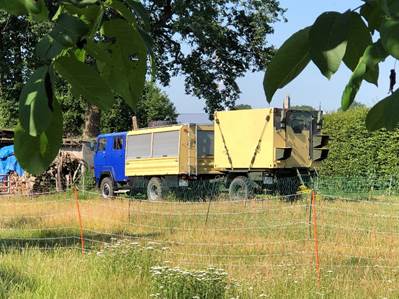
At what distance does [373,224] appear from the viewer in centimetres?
1032

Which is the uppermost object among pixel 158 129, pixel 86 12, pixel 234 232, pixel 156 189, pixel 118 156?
pixel 158 129

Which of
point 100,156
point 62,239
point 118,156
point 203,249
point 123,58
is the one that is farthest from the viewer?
point 100,156

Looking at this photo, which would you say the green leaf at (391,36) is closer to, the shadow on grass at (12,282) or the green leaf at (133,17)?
the green leaf at (133,17)

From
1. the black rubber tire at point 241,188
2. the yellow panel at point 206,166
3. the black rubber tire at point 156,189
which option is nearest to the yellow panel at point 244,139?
the black rubber tire at point 241,188

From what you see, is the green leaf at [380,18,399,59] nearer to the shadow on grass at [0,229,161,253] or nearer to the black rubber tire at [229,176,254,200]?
the shadow on grass at [0,229,161,253]

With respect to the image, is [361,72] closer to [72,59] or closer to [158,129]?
[72,59]

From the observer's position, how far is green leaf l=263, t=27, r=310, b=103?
97 centimetres

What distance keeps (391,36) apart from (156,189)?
18194mm

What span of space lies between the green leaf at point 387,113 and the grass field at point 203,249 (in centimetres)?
440

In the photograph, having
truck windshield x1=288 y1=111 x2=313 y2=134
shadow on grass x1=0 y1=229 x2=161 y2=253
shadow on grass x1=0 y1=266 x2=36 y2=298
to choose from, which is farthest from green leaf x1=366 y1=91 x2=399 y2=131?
truck windshield x1=288 y1=111 x2=313 y2=134

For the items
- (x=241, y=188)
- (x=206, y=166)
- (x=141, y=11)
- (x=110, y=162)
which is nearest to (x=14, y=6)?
(x=141, y=11)

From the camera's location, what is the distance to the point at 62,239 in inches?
382

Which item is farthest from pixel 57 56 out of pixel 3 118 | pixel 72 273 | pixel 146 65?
pixel 3 118

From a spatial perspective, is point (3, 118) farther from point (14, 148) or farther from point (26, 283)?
point (14, 148)
